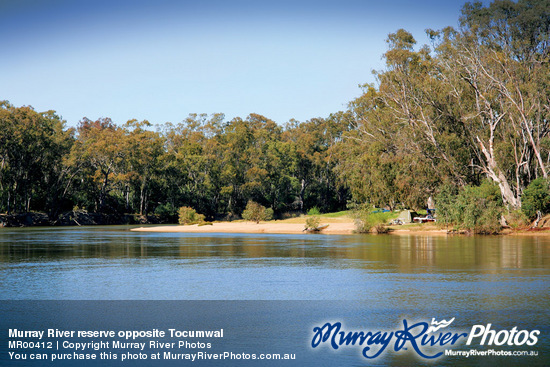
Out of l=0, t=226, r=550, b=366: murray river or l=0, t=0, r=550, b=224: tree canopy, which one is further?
l=0, t=0, r=550, b=224: tree canopy

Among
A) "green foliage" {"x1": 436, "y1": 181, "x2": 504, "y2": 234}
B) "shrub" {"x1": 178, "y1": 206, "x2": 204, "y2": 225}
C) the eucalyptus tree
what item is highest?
the eucalyptus tree

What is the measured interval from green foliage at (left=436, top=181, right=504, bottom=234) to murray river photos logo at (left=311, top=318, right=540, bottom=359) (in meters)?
32.9

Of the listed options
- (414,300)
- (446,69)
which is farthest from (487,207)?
(414,300)

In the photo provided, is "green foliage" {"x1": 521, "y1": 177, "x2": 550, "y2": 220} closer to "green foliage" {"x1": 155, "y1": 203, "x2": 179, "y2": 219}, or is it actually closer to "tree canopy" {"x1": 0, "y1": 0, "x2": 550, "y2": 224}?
"tree canopy" {"x1": 0, "y1": 0, "x2": 550, "y2": 224}

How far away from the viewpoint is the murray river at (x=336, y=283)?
1185 centimetres

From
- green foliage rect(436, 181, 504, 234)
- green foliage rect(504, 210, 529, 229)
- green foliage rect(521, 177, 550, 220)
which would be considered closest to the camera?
green foliage rect(436, 181, 504, 234)

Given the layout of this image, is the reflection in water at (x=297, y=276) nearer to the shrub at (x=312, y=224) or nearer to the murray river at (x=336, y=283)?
the murray river at (x=336, y=283)

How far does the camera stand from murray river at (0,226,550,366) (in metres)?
11.9

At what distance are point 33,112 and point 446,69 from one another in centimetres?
5436

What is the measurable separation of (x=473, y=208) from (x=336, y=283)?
93.1 ft

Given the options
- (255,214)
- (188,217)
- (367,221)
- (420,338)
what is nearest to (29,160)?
(188,217)

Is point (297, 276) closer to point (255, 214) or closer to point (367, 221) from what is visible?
point (367, 221)

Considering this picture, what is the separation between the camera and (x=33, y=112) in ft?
250

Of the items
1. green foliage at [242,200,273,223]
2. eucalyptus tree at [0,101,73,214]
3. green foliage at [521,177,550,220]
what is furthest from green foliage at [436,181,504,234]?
eucalyptus tree at [0,101,73,214]
